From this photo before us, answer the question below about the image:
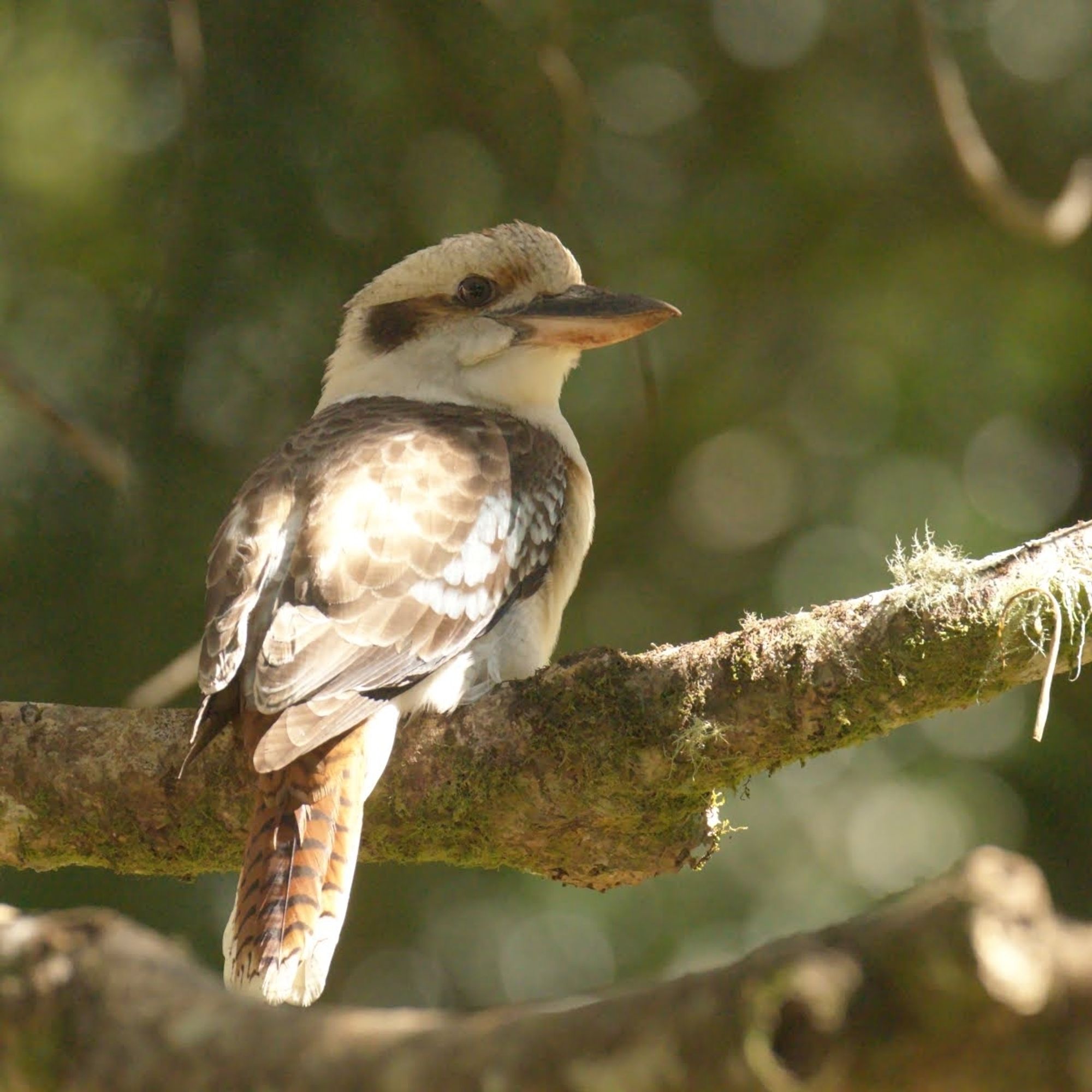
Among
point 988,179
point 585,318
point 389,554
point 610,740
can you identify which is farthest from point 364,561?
point 988,179

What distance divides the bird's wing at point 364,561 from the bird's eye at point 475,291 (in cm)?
51

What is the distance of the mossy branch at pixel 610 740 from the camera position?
2455mm

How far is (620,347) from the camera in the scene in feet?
19.2

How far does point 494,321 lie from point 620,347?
1.95m

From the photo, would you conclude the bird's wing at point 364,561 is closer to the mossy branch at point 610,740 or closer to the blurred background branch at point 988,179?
the mossy branch at point 610,740

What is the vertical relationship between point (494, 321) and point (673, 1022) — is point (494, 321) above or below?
below

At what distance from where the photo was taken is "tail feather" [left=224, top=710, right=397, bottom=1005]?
102 inches

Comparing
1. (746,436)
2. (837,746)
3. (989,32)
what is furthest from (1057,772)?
(837,746)

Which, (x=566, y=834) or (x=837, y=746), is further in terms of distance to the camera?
(x=566, y=834)

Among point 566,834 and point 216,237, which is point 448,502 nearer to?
point 566,834

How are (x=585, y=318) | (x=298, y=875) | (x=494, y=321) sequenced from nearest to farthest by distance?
1. (x=298, y=875)
2. (x=585, y=318)
3. (x=494, y=321)

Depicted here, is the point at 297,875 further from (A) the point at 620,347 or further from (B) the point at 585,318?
(A) the point at 620,347

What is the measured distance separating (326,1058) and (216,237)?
461cm

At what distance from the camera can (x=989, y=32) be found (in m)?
6.12
